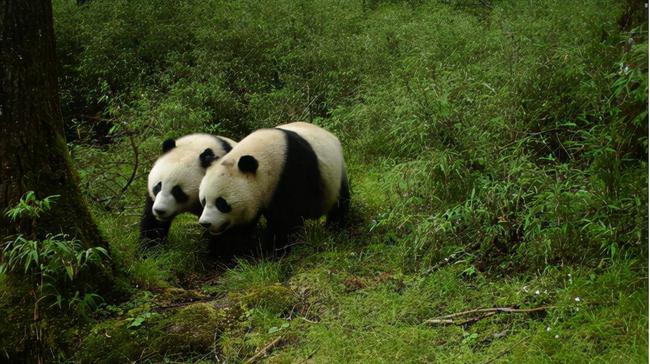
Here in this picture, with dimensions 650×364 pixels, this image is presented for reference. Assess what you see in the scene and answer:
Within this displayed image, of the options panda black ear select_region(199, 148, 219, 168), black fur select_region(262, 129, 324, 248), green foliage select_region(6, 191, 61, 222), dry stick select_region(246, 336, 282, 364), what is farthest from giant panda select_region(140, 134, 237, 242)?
dry stick select_region(246, 336, 282, 364)

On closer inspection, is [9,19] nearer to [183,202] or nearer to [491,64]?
[183,202]

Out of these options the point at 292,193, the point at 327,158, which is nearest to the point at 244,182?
the point at 292,193

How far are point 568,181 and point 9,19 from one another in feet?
12.4

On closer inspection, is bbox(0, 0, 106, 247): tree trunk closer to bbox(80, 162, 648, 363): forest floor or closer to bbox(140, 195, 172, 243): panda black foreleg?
bbox(80, 162, 648, 363): forest floor

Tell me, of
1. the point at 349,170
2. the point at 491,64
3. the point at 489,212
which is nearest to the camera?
the point at 489,212

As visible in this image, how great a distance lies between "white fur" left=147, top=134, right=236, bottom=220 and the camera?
6117 mm

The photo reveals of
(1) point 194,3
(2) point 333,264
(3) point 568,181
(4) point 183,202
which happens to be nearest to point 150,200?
(4) point 183,202

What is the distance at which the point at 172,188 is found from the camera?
6195mm

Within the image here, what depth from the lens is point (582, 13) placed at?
880 cm

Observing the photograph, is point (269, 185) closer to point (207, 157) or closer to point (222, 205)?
point (222, 205)

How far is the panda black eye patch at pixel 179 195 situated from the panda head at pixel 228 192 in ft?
1.28

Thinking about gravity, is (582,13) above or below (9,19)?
below

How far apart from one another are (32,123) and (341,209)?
10.3 ft

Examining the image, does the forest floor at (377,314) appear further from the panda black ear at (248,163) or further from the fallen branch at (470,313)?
the panda black ear at (248,163)
